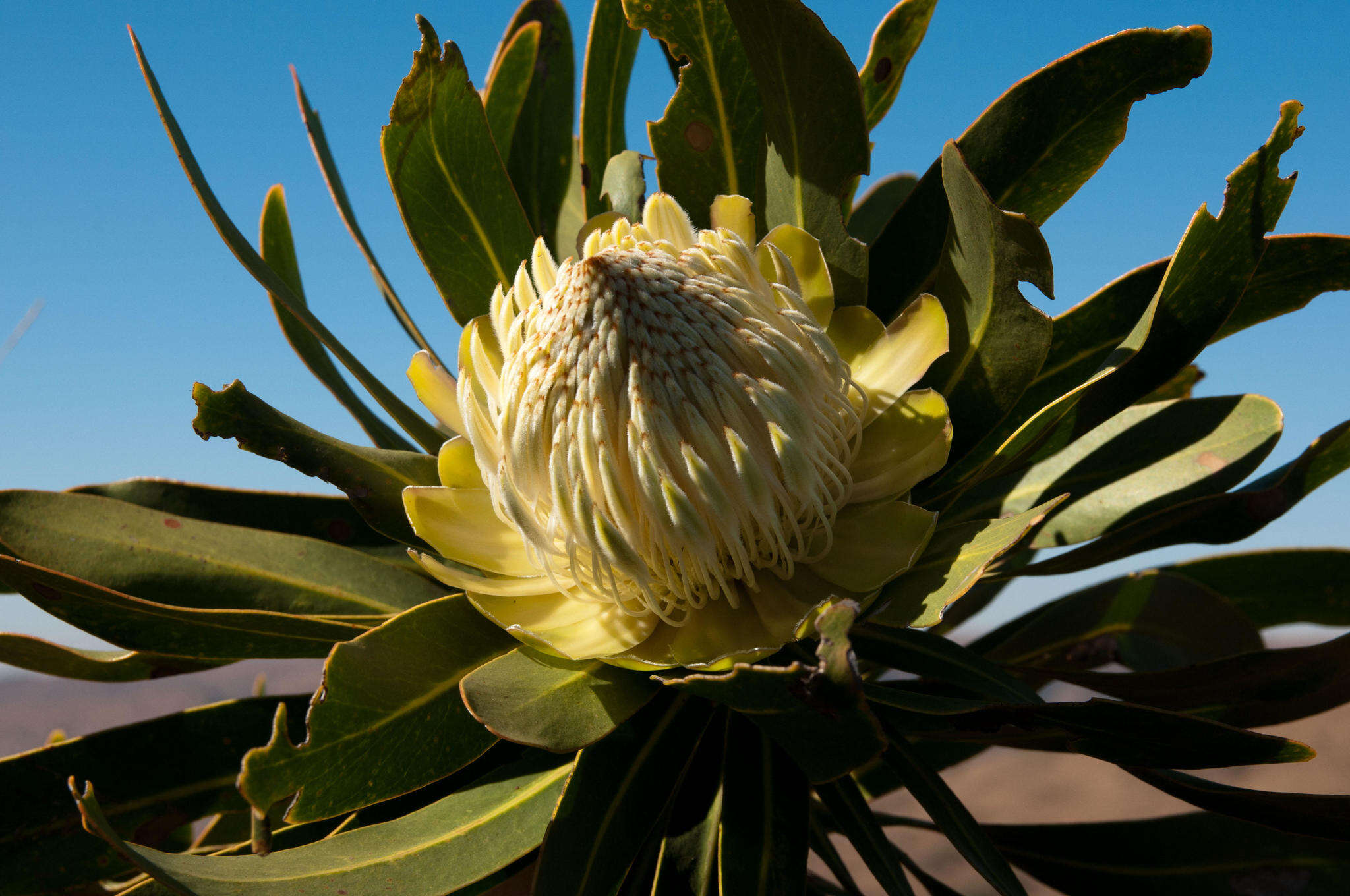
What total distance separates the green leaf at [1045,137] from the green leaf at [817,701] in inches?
28.4

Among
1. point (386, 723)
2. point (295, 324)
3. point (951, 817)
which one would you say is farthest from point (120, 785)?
point (951, 817)

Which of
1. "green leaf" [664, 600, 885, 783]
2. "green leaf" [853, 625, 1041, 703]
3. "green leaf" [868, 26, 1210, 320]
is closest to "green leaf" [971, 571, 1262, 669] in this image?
"green leaf" [853, 625, 1041, 703]

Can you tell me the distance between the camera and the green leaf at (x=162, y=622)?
47.2 inches

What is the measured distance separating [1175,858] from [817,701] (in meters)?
1.06

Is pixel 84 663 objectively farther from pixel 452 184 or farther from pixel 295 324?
pixel 452 184

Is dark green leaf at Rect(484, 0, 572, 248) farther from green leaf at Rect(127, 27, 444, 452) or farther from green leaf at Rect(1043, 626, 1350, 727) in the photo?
green leaf at Rect(1043, 626, 1350, 727)

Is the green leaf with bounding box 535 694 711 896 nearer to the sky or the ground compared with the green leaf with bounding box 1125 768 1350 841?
nearer to the sky

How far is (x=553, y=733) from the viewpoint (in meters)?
1.06

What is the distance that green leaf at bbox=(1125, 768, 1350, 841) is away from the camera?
1.19 meters

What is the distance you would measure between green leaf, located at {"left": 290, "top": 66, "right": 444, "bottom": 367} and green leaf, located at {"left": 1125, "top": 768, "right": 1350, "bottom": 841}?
4.25ft

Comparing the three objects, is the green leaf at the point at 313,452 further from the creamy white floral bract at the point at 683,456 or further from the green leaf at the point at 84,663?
the green leaf at the point at 84,663

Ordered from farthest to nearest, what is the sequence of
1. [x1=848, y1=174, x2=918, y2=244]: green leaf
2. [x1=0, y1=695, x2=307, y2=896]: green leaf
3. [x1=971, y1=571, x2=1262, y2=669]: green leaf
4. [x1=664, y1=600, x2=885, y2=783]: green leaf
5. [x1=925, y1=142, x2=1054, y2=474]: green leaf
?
[x1=848, y1=174, x2=918, y2=244]: green leaf, [x1=971, y1=571, x2=1262, y2=669]: green leaf, [x1=0, y1=695, x2=307, y2=896]: green leaf, [x1=925, y1=142, x2=1054, y2=474]: green leaf, [x1=664, y1=600, x2=885, y2=783]: green leaf

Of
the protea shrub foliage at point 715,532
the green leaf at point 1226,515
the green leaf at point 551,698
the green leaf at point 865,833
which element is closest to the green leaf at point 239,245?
the protea shrub foliage at point 715,532

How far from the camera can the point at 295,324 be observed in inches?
69.7
